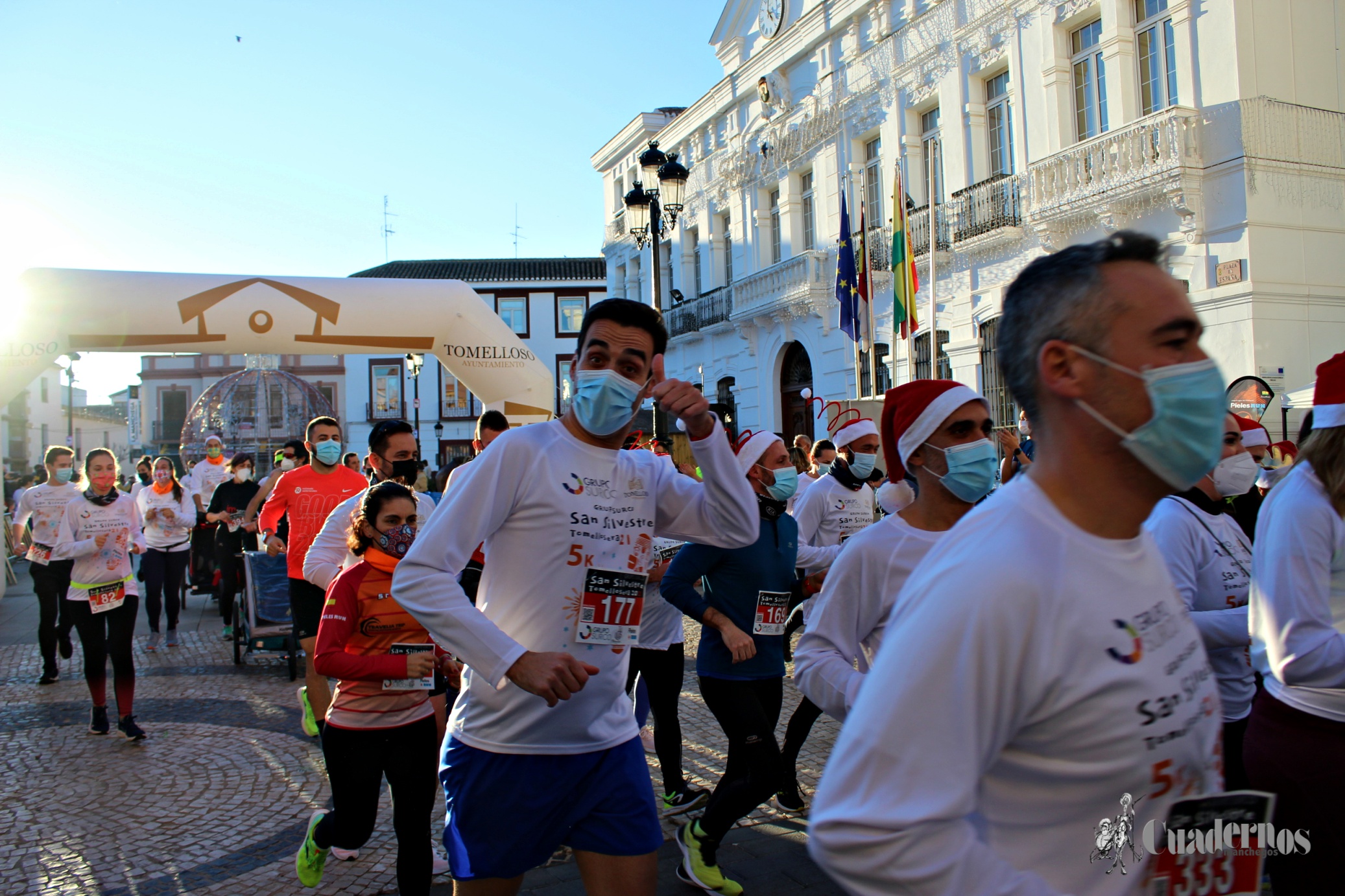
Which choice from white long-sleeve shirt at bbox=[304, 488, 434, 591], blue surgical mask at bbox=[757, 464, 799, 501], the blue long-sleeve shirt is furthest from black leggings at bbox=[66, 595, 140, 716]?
blue surgical mask at bbox=[757, 464, 799, 501]

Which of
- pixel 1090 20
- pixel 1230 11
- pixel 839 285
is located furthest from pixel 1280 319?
pixel 839 285

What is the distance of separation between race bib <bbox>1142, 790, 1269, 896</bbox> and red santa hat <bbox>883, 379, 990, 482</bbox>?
5.50 feet

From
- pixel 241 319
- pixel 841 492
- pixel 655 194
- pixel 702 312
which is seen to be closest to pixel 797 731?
pixel 841 492

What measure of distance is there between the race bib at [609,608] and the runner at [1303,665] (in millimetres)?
1677

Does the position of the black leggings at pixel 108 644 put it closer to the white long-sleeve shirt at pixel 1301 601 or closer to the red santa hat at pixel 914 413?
the red santa hat at pixel 914 413

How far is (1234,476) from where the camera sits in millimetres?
4117

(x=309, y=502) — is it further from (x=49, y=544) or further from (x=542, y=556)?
(x=542, y=556)

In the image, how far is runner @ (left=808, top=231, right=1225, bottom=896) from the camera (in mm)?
1158

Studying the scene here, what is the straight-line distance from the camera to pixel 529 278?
49031mm

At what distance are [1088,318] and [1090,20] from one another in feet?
50.7

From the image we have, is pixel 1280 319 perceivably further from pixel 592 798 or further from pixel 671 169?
pixel 592 798

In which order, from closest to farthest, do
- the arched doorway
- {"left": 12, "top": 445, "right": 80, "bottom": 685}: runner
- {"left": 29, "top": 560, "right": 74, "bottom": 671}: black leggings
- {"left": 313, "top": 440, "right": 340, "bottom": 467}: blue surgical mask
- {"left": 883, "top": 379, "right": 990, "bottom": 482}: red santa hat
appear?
{"left": 883, "top": 379, "right": 990, "bottom": 482}: red santa hat, {"left": 313, "top": 440, "right": 340, "bottom": 467}: blue surgical mask, {"left": 12, "top": 445, "right": 80, "bottom": 685}: runner, {"left": 29, "top": 560, "right": 74, "bottom": 671}: black leggings, the arched doorway

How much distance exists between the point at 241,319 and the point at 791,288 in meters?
13.3

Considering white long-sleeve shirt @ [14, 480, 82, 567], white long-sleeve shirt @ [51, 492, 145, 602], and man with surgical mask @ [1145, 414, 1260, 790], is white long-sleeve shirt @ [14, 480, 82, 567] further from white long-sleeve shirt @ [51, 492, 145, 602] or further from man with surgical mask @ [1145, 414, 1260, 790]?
man with surgical mask @ [1145, 414, 1260, 790]
